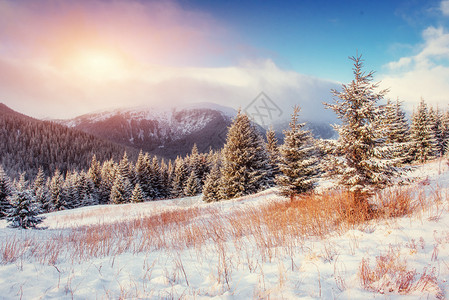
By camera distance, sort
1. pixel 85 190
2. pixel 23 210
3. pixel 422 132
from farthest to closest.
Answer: pixel 85 190, pixel 422 132, pixel 23 210

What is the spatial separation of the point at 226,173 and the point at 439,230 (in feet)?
52.1

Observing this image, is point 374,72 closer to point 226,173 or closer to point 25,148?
point 226,173

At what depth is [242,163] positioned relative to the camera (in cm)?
1831

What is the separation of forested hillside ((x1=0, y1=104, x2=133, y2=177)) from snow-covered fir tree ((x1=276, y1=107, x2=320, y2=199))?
12574 centimetres

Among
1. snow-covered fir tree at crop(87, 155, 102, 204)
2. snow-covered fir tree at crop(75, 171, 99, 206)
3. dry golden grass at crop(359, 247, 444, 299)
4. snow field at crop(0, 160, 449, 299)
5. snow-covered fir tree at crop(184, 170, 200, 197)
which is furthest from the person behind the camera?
snow-covered fir tree at crop(87, 155, 102, 204)

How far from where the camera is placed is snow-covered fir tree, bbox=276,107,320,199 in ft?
33.7

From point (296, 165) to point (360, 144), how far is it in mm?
5264

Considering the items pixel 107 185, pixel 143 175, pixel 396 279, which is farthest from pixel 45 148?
pixel 396 279

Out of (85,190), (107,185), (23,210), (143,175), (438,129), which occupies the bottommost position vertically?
(85,190)

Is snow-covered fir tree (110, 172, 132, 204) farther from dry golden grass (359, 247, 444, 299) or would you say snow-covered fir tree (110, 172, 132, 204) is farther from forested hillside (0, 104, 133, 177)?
forested hillside (0, 104, 133, 177)

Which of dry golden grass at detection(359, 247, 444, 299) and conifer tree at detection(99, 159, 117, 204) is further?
conifer tree at detection(99, 159, 117, 204)

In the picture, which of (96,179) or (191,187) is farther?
(96,179)

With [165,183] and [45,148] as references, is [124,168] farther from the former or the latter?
[45,148]

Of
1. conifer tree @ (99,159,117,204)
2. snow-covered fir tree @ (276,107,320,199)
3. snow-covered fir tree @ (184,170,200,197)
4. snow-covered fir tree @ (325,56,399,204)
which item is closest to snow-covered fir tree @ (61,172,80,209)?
conifer tree @ (99,159,117,204)
